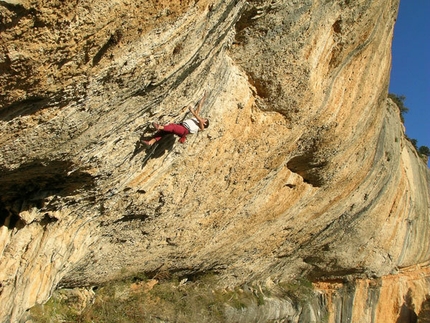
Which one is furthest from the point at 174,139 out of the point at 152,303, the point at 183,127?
the point at 152,303

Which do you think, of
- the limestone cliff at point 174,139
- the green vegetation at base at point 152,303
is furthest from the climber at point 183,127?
the green vegetation at base at point 152,303

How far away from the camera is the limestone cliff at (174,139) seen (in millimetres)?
3270

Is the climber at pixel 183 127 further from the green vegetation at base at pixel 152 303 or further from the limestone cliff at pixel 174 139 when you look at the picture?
the green vegetation at base at pixel 152 303

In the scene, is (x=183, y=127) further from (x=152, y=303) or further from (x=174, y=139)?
(x=152, y=303)

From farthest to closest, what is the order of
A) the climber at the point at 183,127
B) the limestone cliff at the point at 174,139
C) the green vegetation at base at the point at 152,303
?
the green vegetation at base at the point at 152,303
the climber at the point at 183,127
the limestone cliff at the point at 174,139

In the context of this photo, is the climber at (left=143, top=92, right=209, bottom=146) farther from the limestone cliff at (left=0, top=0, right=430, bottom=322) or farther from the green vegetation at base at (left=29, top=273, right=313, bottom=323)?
the green vegetation at base at (left=29, top=273, right=313, bottom=323)

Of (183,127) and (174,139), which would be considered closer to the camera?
(183,127)

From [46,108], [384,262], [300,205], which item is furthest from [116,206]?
[384,262]

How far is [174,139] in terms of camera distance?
5.23 metres

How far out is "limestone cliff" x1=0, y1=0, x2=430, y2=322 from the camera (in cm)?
327

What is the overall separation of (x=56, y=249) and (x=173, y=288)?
3566 mm

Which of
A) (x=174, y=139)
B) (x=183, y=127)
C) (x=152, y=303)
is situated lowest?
(x=152, y=303)

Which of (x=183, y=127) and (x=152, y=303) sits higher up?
(x=183, y=127)

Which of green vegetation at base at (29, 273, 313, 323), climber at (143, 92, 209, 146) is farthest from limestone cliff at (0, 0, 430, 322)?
green vegetation at base at (29, 273, 313, 323)
